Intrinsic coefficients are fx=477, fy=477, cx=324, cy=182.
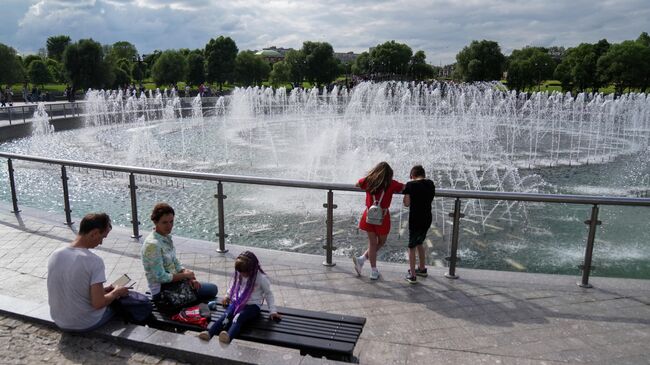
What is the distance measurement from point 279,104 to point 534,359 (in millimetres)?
44297

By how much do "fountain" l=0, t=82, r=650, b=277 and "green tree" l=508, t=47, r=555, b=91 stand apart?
36.2m

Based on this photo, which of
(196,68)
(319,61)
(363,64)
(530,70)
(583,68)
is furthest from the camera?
(363,64)

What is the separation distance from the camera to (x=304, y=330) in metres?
3.79

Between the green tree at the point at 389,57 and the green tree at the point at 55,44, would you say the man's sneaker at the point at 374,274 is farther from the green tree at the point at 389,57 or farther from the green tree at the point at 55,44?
the green tree at the point at 55,44

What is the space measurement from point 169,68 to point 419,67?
52031 millimetres

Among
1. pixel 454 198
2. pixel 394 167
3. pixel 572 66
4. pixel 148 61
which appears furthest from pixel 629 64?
pixel 148 61

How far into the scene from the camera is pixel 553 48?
14312 centimetres

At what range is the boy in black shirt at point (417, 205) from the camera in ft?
17.3

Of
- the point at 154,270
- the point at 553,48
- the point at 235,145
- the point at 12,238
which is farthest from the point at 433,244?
the point at 553,48

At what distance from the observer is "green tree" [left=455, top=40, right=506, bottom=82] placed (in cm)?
7250

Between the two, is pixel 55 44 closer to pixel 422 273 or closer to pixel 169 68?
pixel 169 68

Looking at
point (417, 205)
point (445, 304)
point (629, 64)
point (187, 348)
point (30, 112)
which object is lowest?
point (445, 304)

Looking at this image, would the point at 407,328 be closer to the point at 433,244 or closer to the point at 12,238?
the point at 433,244

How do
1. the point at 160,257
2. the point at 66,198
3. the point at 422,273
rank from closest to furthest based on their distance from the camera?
the point at 160,257 < the point at 422,273 < the point at 66,198
